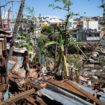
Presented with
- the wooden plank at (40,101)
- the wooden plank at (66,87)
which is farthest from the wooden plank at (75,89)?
the wooden plank at (40,101)

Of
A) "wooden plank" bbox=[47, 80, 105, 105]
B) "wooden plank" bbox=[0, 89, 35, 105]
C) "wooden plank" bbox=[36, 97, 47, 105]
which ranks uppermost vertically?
"wooden plank" bbox=[47, 80, 105, 105]

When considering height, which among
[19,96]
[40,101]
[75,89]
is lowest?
[40,101]

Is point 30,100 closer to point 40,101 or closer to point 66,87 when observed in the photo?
point 40,101

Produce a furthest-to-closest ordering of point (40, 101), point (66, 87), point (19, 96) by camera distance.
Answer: point (66, 87), point (40, 101), point (19, 96)

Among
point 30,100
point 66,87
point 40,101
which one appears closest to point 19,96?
point 30,100

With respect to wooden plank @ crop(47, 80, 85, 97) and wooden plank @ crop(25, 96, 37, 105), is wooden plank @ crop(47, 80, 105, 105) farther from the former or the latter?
wooden plank @ crop(25, 96, 37, 105)

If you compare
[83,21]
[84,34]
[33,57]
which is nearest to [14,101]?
[33,57]

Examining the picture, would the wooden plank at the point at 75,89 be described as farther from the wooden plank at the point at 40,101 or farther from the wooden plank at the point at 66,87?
the wooden plank at the point at 40,101

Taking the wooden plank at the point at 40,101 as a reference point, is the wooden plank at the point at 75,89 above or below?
above

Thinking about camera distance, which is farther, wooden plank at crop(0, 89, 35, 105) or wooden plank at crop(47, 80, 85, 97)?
wooden plank at crop(47, 80, 85, 97)

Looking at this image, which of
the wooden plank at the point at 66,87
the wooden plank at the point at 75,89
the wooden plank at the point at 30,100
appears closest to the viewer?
the wooden plank at the point at 75,89

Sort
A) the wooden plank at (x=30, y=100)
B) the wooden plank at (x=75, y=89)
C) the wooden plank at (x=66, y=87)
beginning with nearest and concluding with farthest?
1. the wooden plank at (x=75, y=89)
2. the wooden plank at (x=66, y=87)
3. the wooden plank at (x=30, y=100)

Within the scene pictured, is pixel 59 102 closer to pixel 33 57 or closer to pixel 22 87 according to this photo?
pixel 22 87

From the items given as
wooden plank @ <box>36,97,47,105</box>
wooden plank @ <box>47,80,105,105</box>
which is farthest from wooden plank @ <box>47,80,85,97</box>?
wooden plank @ <box>36,97,47,105</box>
